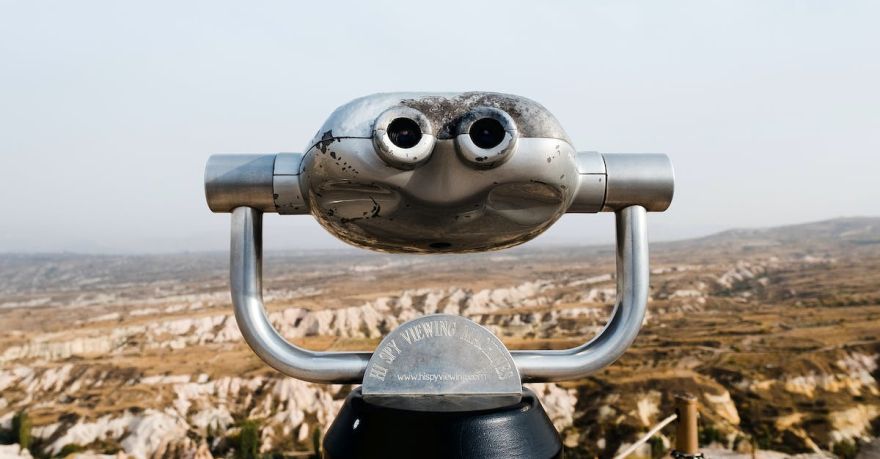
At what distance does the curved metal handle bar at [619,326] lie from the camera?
84 cm

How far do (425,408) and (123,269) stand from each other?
47982 mm

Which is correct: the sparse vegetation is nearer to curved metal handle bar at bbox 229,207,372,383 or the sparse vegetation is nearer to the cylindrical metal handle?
curved metal handle bar at bbox 229,207,372,383

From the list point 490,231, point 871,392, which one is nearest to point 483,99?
point 490,231

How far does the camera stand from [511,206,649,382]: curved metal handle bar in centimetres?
84

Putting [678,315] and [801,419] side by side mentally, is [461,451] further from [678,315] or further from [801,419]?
[678,315]

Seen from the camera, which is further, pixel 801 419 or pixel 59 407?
pixel 59 407

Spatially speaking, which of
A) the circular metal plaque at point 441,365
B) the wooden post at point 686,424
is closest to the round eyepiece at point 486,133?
the circular metal plaque at point 441,365

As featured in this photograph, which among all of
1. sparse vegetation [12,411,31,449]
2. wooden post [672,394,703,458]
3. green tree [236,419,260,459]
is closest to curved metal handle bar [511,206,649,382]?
wooden post [672,394,703,458]

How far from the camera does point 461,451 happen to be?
666 mm

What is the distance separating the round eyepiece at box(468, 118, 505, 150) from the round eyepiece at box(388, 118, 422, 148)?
0.20 feet

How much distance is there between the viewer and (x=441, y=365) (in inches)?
30.4

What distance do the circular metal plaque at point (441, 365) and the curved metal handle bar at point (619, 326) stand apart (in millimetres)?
56

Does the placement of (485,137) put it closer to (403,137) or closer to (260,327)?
(403,137)

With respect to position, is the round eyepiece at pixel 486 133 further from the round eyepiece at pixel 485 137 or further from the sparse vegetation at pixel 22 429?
the sparse vegetation at pixel 22 429
